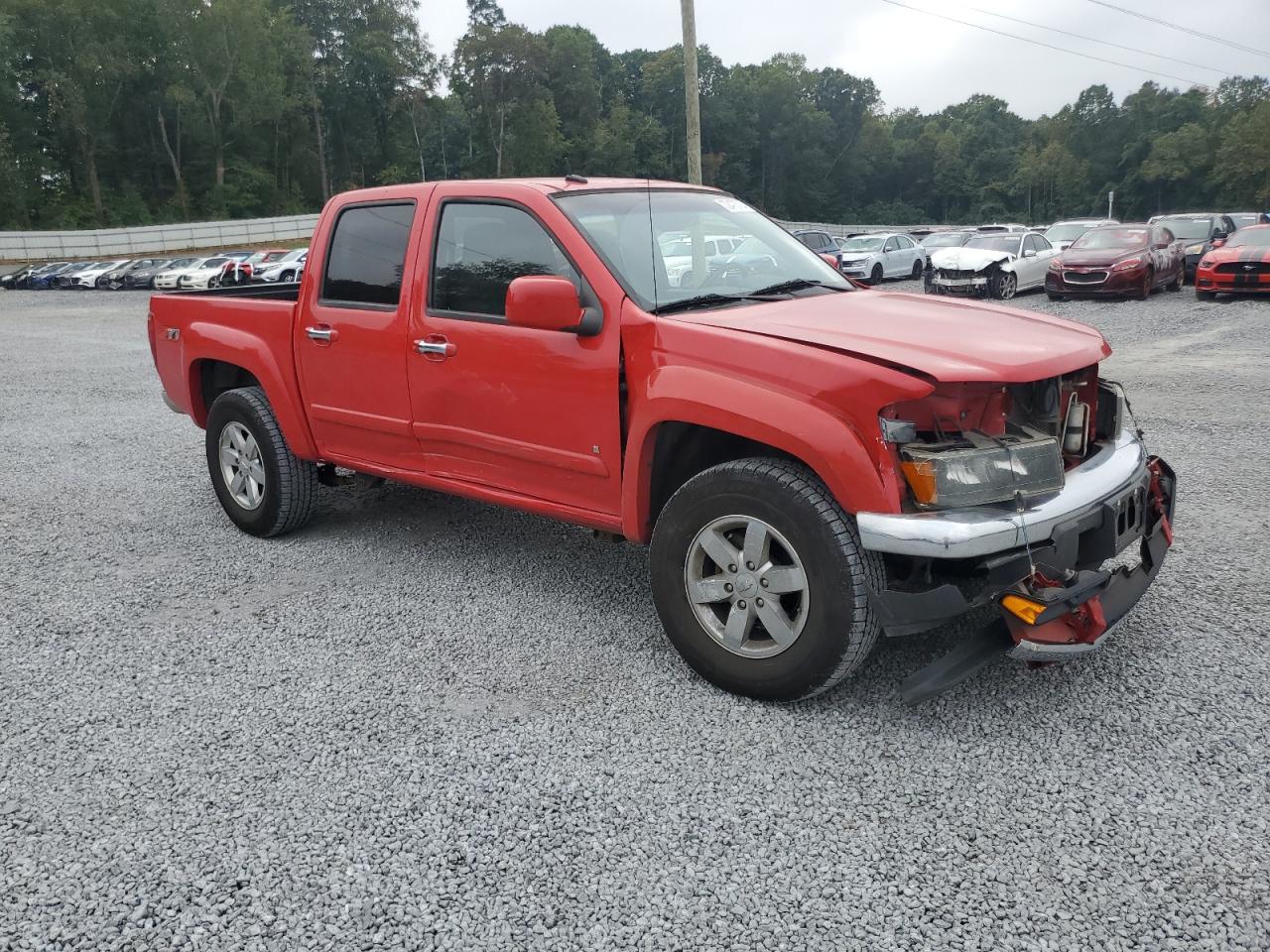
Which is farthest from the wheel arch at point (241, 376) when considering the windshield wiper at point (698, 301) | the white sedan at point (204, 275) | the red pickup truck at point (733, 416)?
the white sedan at point (204, 275)

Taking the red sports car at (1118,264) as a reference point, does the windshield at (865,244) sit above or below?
above

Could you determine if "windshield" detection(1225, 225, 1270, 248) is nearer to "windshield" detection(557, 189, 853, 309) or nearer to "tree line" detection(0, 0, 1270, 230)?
"windshield" detection(557, 189, 853, 309)

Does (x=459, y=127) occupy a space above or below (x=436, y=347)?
above

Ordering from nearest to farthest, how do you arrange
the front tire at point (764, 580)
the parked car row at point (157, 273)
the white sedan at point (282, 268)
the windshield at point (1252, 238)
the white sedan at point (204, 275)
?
the front tire at point (764, 580)
the windshield at point (1252, 238)
the white sedan at point (282, 268)
the parked car row at point (157, 273)
the white sedan at point (204, 275)

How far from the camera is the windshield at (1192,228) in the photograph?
21.9 metres

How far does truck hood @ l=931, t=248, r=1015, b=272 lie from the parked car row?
2003cm

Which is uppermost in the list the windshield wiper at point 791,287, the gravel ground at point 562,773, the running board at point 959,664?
the windshield wiper at point 791,287

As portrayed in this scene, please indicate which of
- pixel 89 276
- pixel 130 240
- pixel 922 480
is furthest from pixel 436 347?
pixel 130 240

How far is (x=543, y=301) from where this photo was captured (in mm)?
3572

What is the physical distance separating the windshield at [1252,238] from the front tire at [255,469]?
18079 millimetres

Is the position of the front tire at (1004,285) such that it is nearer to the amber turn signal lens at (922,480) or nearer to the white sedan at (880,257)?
the white sedan at (880,257)

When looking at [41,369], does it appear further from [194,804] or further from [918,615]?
[918,615]

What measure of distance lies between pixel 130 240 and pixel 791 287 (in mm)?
59039

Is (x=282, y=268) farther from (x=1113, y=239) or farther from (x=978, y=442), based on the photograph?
(x=978, y=442)
